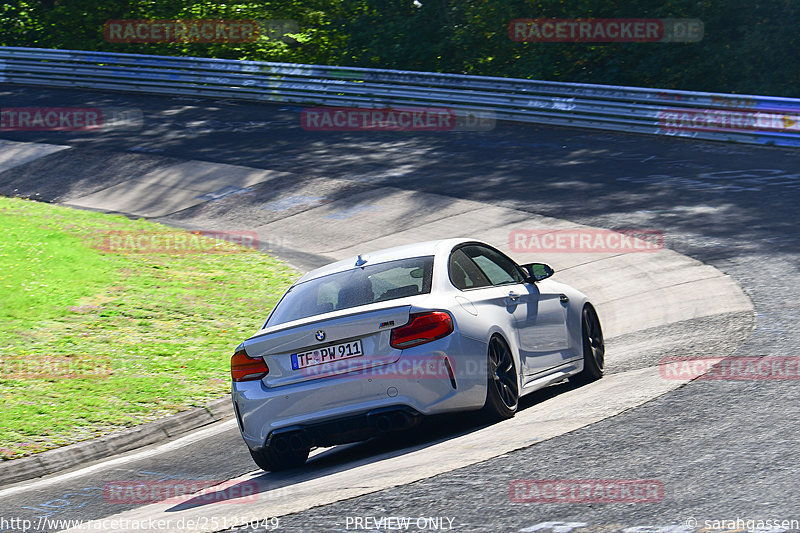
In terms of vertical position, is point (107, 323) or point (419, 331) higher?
point (419, 331)

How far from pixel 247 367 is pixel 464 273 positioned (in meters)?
1.77

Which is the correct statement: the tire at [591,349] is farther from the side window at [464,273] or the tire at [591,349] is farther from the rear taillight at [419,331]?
the rear taillight at [419,331]

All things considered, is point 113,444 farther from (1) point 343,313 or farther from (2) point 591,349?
(2) point 591,349

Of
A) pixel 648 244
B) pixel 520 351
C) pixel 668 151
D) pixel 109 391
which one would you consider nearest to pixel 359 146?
pixel 668 151

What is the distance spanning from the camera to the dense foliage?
25578mm

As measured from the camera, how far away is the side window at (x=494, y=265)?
26.8 ft

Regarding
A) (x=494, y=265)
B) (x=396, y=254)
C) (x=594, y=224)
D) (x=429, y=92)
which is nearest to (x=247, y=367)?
(x=396, y=254)

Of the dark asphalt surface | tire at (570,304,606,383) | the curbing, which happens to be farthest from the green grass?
tire at (570,304,606,383)

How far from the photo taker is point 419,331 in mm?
6887

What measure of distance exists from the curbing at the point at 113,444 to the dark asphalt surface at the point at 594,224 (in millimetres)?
745

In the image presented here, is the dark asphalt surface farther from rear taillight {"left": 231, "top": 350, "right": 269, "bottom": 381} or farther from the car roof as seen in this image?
the car roof

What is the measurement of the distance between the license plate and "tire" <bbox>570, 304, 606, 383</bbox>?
2.75 m

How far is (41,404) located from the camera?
9.81 m

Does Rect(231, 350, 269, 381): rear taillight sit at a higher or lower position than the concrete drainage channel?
higher
